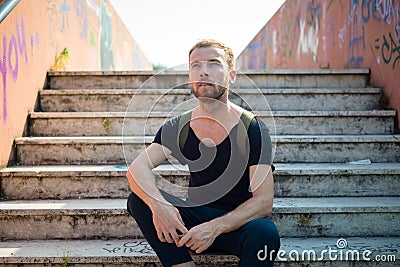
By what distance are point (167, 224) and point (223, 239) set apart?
0.87ft

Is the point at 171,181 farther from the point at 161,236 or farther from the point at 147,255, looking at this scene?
the point at 161,236

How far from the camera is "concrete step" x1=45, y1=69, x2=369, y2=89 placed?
3832mm

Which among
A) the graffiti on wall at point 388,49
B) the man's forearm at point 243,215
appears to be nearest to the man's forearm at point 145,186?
the man's forearm at point 243,215

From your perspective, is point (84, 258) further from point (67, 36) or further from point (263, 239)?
point (67, 36)

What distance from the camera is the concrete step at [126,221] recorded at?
8.03 feet

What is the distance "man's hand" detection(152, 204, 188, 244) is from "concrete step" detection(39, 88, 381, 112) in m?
1.63

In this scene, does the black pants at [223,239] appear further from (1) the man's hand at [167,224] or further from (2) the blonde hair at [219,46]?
(2) the blonde hair at [219,46]

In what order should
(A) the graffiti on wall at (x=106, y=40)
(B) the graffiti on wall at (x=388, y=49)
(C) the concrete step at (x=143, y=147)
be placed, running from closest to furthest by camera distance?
(C) the concrete step at (x=143, y=147), (B) the graffiti on wall at (x=388, y=49), (A) the graffiti on wall at (x=106, y=40)

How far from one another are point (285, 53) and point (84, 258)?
5.86 metres

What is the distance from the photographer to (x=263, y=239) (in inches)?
70.9

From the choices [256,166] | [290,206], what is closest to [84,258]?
[256,166]

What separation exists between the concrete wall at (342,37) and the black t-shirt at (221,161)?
5.61ft

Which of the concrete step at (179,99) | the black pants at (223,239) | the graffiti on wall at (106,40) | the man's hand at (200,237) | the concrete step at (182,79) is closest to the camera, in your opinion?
the black pants at (223,239)

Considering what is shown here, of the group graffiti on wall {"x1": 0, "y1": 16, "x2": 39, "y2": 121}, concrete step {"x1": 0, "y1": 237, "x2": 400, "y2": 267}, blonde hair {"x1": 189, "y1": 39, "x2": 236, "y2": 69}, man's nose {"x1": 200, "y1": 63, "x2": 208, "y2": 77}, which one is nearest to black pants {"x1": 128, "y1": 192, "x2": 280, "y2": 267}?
concrete step {"x1": 0, "y1": 237, "x2": 400, "y2": 267}
